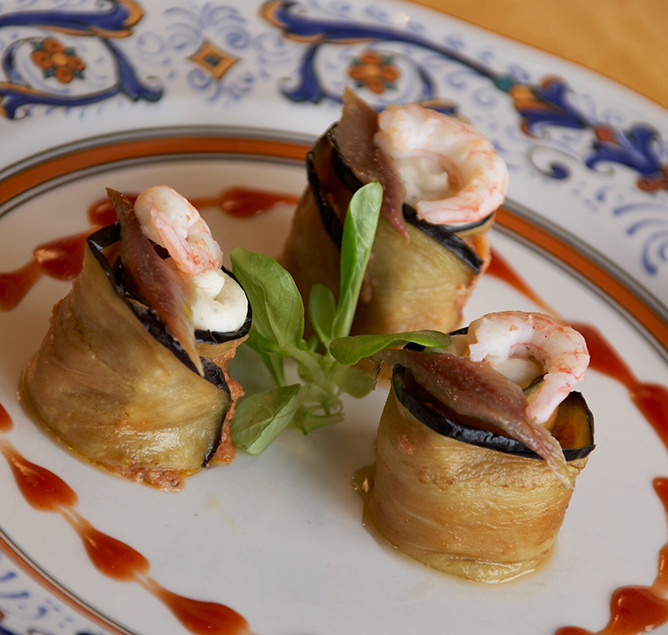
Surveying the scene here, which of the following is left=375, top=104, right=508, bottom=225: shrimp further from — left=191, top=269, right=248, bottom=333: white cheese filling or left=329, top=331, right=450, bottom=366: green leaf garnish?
left=191, top=269, right=248, bottom=333: white cheese filling

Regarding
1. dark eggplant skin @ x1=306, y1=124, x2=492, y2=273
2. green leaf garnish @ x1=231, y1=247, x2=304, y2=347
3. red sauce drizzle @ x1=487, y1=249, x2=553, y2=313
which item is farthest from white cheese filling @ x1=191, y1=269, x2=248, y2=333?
red sauce drizzle @ x1=487, y1=249, x2=553, y2=313

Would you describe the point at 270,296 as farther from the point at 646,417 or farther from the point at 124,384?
the point at 646,417

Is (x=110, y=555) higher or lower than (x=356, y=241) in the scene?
lower

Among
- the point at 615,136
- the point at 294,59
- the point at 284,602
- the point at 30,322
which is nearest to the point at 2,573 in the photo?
the point at 284,602

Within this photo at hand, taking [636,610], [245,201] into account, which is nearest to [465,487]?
[636,610]

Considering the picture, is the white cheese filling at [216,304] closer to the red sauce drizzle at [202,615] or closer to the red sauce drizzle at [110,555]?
the red sauce drizzle at [110,555]

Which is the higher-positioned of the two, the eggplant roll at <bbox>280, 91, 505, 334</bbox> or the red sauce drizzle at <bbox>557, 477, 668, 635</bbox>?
the eggplant roll at <bbox>280, 91, 505, 334</bbox>
